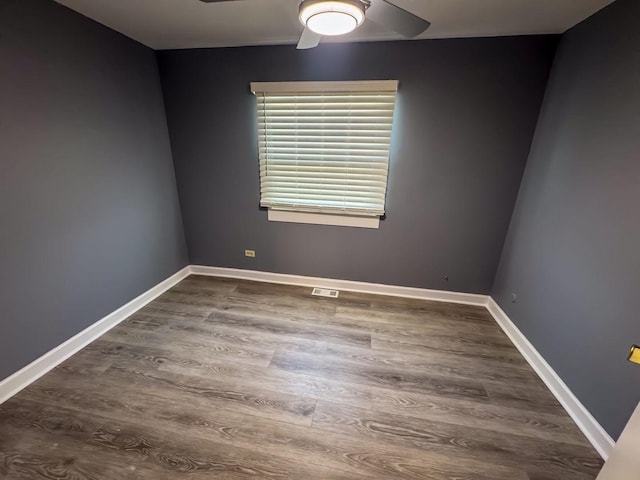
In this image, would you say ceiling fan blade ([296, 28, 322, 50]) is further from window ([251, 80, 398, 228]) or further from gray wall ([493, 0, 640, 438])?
gray wall ([493, 0, 640, 438])

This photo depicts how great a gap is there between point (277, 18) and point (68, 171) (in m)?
1.79

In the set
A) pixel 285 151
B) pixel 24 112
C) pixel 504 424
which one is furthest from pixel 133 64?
pixel 504 424

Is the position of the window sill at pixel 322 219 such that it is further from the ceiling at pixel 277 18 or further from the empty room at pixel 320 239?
the ceiling at pixel 277 18

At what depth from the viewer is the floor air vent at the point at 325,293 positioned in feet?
9.40

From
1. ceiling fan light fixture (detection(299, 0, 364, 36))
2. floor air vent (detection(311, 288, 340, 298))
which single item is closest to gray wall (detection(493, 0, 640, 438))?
ceiling fan light fixture (detection(299, 0, 364, 36))

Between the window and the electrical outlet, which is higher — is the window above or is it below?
above

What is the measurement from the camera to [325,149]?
2.55m

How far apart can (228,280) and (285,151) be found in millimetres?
1593

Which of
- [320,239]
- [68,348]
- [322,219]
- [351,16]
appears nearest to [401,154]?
[322,219]

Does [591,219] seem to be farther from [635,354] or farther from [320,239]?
[320,239]

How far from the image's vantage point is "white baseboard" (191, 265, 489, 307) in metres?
2.76

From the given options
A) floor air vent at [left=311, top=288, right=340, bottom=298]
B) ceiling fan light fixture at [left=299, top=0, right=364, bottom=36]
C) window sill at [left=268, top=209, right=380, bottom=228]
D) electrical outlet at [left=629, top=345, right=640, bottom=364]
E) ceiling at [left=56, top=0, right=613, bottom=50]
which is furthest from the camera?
floor air vent at [left=311, top=288, right=340, bottom=298]

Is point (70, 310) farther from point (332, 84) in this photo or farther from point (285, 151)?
point (332, 84)

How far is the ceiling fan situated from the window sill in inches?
60.0
